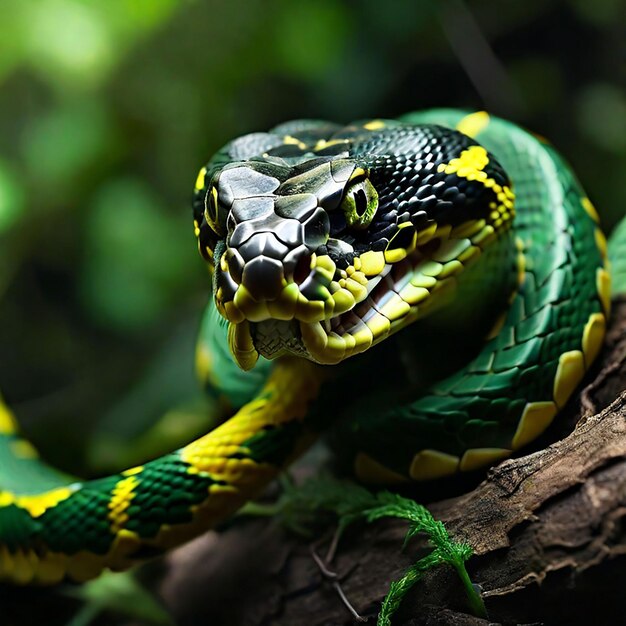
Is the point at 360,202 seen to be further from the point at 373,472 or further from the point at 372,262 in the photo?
the point at 373,472

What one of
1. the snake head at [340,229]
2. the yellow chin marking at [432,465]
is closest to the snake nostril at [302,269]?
the snake head at [340,229]

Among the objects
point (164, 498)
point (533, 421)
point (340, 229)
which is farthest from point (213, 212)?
point (533, 421)

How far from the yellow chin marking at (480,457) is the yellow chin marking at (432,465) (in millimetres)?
19

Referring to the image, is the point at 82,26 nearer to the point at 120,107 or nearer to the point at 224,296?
the point at 120,107

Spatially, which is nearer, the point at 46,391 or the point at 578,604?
the point at 578,604

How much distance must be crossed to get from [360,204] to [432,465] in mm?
605

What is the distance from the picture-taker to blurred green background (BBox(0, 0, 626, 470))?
297 cm

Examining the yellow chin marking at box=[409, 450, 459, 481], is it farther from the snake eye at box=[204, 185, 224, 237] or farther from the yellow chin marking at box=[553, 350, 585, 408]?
the snake eye at box=[204, 185, 224, 237]

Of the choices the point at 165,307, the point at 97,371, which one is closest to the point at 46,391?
the point at 97,371

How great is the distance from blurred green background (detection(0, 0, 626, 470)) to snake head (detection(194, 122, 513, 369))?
1496 millimetres

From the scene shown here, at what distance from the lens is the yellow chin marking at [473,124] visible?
6.46ft

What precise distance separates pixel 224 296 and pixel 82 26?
7.23 feet

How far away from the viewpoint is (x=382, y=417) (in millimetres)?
1652

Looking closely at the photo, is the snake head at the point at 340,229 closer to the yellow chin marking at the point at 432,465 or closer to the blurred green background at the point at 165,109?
the yellow chin marking at the point at 432,465
